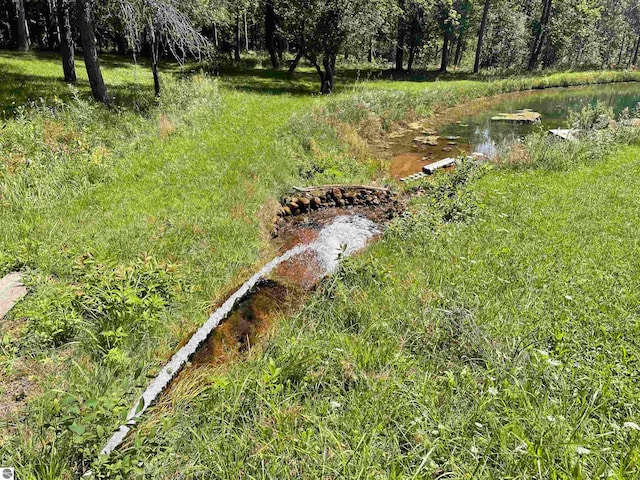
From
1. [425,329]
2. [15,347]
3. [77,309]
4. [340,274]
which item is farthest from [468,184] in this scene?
[15,347]

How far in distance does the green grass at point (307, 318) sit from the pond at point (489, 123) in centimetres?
410

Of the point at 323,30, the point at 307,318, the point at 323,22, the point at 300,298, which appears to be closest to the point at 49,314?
the point at 307,318

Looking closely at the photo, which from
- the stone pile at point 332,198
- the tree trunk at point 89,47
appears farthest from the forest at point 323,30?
the stone pile at point 332,198

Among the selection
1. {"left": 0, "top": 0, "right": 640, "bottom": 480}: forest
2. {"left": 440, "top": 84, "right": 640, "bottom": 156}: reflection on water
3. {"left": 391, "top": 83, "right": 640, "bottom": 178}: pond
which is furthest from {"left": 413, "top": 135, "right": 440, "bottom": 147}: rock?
{"left": 0, "top": 0, "right": 640, "bottom": 480}: forest

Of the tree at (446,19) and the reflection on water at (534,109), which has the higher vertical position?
the tree at (446,19)

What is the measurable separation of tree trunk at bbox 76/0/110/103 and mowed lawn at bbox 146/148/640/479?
10820 mm

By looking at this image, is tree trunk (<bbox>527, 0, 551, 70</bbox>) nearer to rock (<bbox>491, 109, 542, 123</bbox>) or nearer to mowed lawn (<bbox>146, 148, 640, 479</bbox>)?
rock (<bbox>491, 109, 542, 123</bbox>)

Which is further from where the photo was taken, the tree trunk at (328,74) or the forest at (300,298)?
the tree trunk at (328,74)

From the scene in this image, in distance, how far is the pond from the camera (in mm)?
12688

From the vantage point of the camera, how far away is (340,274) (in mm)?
5457

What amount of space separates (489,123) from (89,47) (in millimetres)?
15054

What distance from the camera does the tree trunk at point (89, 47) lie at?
37.0ft

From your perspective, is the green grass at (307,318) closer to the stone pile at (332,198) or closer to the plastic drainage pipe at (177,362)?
the plastic drainage pipe at (177,362)

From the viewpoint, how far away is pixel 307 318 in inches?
188
